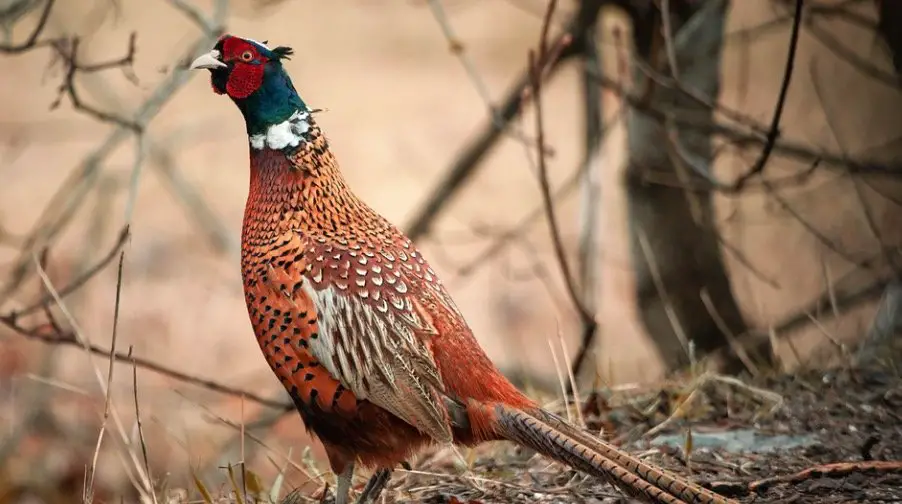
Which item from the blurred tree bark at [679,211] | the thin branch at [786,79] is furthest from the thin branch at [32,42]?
the blurred tree bark at [679,211]

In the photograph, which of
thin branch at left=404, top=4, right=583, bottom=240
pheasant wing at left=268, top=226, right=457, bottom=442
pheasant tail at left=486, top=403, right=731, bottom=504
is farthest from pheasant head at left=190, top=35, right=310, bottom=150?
thin branch at left=404, top=4, right=583, bottom=240

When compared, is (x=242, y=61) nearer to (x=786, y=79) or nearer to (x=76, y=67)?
(x=76, y=67)

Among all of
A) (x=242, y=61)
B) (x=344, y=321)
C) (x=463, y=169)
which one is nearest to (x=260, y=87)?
(x=242, y=61)

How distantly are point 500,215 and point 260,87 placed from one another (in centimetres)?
885

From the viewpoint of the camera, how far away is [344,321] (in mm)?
3053

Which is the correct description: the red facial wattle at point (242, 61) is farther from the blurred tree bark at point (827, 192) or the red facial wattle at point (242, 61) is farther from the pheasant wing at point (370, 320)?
the blurred tree bark at point (827, 192)

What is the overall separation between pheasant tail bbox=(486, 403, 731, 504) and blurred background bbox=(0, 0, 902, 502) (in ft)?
2.72

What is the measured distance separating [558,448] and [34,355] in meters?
6.39

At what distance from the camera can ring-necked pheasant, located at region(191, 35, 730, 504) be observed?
301cm

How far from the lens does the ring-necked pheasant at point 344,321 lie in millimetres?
3014

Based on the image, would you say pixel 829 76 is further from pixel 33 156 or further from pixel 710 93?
pixel 33 156

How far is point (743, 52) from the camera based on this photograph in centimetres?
537

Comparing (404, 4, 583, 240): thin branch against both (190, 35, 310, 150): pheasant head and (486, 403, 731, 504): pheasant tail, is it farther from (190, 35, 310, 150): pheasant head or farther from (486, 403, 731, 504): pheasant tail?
(486, 403, 731, 504): pheasant tail

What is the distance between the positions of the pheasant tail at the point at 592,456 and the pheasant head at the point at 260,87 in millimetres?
1026
